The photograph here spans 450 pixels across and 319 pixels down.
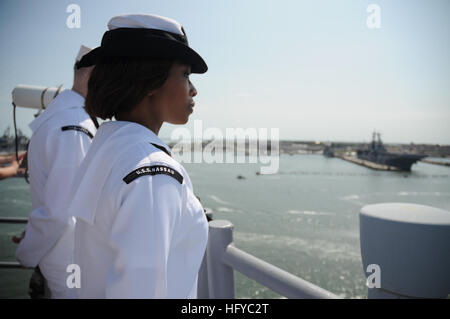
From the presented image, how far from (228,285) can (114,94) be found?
1.19 m

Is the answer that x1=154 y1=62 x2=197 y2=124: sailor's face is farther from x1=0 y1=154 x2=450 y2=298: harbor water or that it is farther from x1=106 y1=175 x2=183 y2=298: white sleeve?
x1=0 y1=154 x2=450 y2=298: harbor water

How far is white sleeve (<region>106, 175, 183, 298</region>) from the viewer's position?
634 millimetres

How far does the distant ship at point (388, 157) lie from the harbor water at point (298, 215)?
4.61 metres

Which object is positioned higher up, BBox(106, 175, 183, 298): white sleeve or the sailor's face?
the sailor's face

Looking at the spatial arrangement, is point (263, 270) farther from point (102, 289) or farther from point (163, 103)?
point (163, 103)

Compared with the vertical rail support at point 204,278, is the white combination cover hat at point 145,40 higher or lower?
higher

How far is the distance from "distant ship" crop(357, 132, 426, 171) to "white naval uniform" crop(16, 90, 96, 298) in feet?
265

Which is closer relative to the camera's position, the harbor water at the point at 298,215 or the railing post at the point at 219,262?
the railing post at the point at 219,262

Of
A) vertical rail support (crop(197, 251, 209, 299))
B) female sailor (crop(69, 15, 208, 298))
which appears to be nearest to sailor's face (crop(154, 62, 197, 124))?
female sailor (crop(69, 15, 208, 298))

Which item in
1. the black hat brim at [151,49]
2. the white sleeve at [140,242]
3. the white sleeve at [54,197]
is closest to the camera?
the white sleeve at [140,242]

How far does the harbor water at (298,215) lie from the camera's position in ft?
77.3

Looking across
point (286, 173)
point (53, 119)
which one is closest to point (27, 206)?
point (53, 119)

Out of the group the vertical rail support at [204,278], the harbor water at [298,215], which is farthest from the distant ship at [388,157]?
the vertical rail support at [204,278]

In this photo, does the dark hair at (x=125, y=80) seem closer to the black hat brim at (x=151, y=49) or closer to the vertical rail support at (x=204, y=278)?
the black hat brim at (x=151, y=49)
